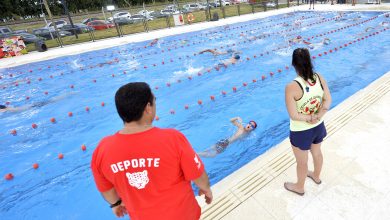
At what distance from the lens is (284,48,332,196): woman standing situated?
2.31 meters

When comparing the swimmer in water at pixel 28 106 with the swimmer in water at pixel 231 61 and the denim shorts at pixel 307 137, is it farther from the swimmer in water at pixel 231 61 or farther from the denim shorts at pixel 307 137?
the denim shorts at pixel 307 137

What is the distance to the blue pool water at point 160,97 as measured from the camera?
16.3 ft

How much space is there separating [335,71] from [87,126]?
338 inches

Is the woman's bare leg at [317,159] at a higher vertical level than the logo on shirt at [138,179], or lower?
lower

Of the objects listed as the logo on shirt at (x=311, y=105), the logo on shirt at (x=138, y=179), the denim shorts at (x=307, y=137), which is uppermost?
the logo on shirt at (x=138, y=179)

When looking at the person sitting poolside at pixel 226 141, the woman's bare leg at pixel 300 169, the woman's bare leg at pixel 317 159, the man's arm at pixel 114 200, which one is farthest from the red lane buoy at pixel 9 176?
the woman's bare leg at pixel 317 159

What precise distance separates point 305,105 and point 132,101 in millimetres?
1799

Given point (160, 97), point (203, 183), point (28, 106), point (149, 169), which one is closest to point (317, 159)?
point (203, 183)

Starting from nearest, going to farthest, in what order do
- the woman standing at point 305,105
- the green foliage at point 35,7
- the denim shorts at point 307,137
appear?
the woman standing at point 305,105, the denim shorts at point 307,137, the green foliage at point 35,7

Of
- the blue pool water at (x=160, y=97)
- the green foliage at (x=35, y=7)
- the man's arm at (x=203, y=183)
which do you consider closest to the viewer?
the man's arm at (x=203, y=183)

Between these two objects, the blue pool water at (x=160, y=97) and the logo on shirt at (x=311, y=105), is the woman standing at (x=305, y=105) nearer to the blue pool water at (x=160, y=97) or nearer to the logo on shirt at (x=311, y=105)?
the logo on shirt at (x=311, y=105)

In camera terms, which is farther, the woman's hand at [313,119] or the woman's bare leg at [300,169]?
the woman's bare leg at [300,169]

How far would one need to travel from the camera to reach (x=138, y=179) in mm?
1531

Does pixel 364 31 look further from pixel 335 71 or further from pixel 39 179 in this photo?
pixel 39 179
